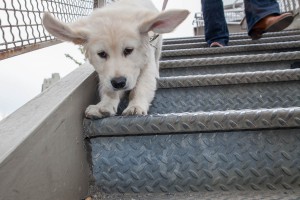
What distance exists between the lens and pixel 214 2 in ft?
12.1

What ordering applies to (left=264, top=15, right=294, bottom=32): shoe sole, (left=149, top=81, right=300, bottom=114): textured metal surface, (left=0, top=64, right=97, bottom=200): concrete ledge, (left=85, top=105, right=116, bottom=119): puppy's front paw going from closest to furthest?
(left=0, top=64, right=97, bottom=200): concrete ledge < (left=85, top=105, right=116, bottom=119): puppy's front paw < (left=149, top=81, right=300, bottom=114): textured metal surface < (left=264, top=15, right=294, bottom=32): shoe sole

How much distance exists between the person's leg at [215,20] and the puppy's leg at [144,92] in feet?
4.85

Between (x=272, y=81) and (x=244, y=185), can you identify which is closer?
(x=244, y=185)

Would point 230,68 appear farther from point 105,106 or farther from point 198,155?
point 198,155

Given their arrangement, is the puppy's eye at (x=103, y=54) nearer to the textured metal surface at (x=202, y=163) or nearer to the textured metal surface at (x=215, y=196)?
the textured metal surface at (x=202, y=163)

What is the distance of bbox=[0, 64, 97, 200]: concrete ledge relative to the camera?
1.07 m

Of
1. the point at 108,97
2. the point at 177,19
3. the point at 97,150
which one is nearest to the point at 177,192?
the point at 97,150

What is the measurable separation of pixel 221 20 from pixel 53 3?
162 centimetres

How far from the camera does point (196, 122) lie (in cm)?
163

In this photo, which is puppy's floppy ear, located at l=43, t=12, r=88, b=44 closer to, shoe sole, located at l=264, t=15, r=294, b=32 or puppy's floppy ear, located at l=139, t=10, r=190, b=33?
puppy's floppy ear, located at l=139, t=10, r=190, b=33

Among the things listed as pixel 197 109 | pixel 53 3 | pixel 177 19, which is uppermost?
pixel 53 3

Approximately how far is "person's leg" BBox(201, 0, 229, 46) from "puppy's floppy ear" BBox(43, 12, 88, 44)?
1.81 m

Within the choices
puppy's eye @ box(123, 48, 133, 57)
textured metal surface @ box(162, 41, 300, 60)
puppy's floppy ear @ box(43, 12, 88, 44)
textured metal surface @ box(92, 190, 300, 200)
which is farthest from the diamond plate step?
textured metal surface @ box(92, 190, 300, 200)

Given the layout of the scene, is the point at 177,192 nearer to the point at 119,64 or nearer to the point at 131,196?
the point at 131,196
